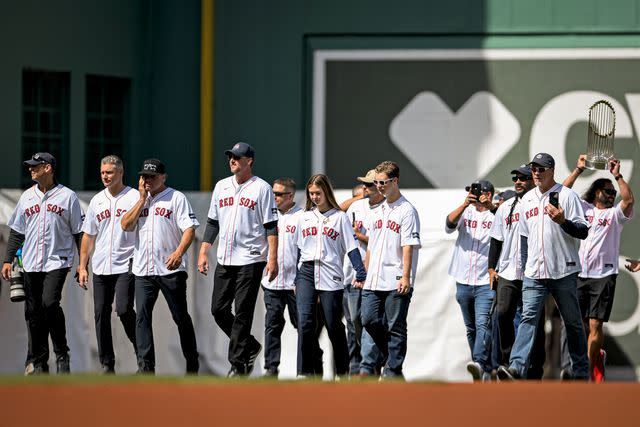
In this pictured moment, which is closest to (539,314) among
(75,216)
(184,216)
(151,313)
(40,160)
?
(184,216)

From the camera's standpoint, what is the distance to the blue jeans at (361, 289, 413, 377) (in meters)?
13.5

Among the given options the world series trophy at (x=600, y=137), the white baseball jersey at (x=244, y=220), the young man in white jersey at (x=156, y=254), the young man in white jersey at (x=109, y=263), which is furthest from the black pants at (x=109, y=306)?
the world series trophy at (x=600, y=137)

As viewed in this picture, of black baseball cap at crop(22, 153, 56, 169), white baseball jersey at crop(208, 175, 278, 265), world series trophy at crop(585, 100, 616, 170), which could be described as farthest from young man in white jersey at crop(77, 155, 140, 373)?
world series trophy at crop(585, 100, 616, 170)

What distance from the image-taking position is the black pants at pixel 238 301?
13.4 metres

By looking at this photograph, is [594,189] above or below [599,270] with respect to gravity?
above

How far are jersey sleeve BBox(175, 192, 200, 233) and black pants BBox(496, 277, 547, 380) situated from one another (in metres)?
2.89

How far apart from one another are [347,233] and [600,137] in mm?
3152

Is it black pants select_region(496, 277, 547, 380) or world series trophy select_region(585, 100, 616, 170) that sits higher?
world series trophy select_region(585, 100, 616, 170)

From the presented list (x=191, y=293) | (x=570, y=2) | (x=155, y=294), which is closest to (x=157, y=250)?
(x=155, y=294)

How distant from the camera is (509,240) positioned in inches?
530

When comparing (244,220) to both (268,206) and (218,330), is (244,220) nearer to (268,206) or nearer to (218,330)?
(268,206)

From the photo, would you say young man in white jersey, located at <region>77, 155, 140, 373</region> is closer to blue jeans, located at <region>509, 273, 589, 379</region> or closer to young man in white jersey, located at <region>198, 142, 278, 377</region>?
young man in white jersey, located at <region>198, 142, 278, 377</region>

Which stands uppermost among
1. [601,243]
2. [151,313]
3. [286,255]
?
[601,243]

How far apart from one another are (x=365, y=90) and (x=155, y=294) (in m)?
6.45
